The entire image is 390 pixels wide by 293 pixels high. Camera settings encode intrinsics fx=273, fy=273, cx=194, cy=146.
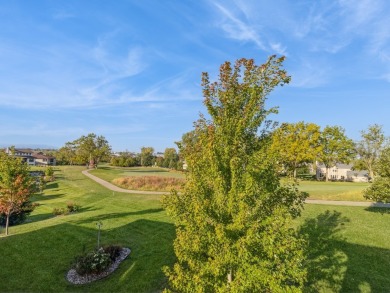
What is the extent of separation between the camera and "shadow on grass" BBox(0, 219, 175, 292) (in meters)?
13.1

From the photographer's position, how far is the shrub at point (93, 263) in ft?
46.0

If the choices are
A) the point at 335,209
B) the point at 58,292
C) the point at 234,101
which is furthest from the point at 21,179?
the point at 335,209

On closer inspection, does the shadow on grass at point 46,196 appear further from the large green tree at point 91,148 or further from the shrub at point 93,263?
the large green tree at point 91,148

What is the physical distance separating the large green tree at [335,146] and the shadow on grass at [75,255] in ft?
176

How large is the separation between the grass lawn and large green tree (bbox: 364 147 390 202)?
6.31 ft

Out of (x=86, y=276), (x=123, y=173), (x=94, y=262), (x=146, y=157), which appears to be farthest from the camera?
(x=146, y=157)

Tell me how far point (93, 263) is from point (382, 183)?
19.4 m

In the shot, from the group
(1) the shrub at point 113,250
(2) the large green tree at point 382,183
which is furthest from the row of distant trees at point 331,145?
(1) the shrub at point 113,250

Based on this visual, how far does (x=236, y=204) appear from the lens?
741 centimetres

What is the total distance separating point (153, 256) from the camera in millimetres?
15375

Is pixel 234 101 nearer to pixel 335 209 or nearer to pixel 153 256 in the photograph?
pixel 153 256

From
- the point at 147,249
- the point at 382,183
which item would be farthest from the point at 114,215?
the point at 382,183

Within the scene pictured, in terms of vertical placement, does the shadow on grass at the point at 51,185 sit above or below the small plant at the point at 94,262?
above

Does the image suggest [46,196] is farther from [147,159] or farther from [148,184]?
[147,159]
